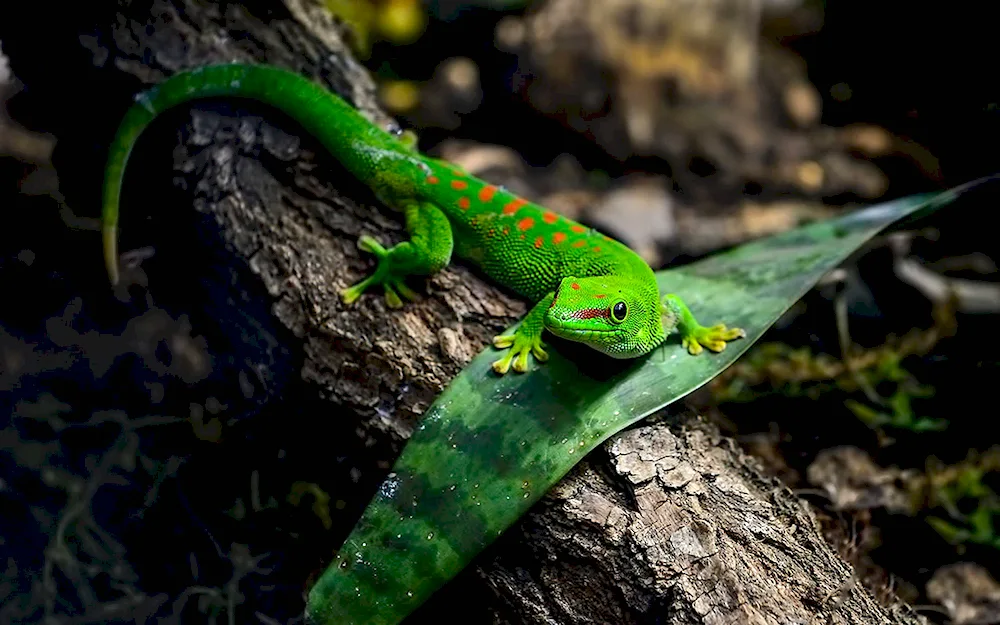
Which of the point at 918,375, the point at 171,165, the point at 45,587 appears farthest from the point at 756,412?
the point at 45,587

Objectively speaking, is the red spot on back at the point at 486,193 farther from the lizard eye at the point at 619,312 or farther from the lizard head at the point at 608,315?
the lizard eye at the point at 619,312

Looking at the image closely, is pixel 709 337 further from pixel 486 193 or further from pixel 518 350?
pixel 486 193

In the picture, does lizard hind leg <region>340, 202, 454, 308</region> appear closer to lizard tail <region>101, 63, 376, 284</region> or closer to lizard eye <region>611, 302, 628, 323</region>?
lizard tail <region>101, 63, 376, 284</region>

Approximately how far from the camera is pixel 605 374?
89.8 inches

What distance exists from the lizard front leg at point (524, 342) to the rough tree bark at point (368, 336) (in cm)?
11

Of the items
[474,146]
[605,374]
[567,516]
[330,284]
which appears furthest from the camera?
[474,146]

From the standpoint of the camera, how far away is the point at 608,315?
2.18 meters

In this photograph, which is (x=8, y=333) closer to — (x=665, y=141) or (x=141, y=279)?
(x=141, y=279)

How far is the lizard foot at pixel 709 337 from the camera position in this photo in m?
2.37

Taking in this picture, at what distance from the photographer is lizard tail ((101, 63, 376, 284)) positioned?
9.03 feet

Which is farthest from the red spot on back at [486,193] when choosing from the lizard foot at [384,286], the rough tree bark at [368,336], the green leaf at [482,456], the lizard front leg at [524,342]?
the green leaf at [482,456]

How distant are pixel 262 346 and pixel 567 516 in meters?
1.21

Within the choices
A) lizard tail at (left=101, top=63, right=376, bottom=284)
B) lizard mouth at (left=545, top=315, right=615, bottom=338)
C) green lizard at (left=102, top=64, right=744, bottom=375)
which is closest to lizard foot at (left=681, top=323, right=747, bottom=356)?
green lizard at (left=102, top=64, right=744, bottom=375)

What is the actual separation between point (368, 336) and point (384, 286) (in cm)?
20
